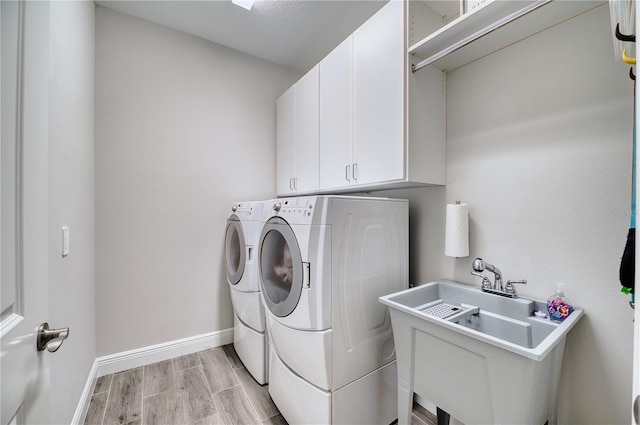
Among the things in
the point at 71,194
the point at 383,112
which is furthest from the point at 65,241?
the point at 383,112

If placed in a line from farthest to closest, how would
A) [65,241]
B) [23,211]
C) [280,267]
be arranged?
[280,267] → [65,241] → [23,211]

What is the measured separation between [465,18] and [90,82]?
7.84 ft

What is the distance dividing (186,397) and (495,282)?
6.77 ft

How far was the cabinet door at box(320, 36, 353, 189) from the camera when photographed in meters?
1.74

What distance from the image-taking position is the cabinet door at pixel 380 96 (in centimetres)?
141

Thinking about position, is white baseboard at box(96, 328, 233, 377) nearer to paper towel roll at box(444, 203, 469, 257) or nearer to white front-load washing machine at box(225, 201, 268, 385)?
white front-load washing machine at box(225, 201, 268, 385)

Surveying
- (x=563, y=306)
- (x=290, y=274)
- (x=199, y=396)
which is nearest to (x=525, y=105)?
(x=563, y=306)

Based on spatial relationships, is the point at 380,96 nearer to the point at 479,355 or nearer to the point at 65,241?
the point at 479,355

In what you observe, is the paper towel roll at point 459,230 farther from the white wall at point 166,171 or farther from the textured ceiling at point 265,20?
the white wall at point 166,171

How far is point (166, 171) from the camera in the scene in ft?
7.27

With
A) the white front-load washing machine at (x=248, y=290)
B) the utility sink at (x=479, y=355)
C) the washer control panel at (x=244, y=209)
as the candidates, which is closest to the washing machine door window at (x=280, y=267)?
the white front-load washing machine at (x=248, y=290)

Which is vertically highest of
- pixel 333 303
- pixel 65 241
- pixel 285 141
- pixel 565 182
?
pixel 285 141

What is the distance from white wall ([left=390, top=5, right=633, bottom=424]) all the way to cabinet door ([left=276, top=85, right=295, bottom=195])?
55.1 inches

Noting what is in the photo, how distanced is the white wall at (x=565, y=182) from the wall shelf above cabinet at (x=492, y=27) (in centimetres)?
5
